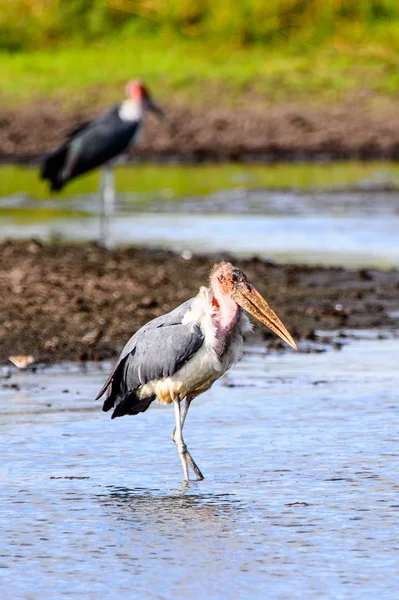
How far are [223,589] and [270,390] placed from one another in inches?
134

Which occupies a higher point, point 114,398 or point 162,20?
point 162,20

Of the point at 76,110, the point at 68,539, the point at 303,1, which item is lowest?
the point at 68,539

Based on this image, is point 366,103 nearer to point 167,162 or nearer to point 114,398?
point 167,162

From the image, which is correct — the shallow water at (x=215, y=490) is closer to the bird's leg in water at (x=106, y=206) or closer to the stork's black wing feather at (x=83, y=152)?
the bird's leg in water at (x=106, y=206)

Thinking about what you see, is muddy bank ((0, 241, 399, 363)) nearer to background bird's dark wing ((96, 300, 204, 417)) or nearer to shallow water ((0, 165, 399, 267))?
shallow water ((0, 165, 399, 267))

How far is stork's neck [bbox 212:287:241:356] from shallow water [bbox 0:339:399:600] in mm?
568

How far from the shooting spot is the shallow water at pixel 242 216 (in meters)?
14.1

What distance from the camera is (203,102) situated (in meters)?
25.0

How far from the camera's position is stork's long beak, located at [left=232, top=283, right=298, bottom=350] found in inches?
269

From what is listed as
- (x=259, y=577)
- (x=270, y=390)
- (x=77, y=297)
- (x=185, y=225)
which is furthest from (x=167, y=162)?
(x=259, y=577)

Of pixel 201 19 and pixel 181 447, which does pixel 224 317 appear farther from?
pixel 201 19

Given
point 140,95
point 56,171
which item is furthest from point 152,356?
point 140,95

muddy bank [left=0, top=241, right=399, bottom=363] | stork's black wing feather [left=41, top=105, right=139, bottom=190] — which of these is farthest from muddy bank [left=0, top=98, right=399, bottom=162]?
muddy bank [left=0, top=241, right=399, bottom=363]

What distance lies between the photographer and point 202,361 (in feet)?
22.0
